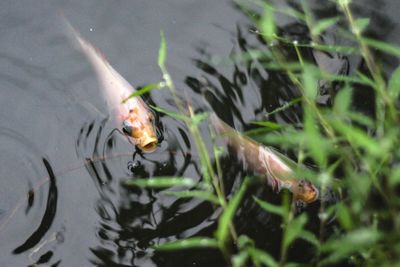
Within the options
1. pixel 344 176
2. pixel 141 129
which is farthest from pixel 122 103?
pixel 344 176

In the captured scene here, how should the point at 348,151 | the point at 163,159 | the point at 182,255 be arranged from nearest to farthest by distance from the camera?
the point at 348,151 → the point at 182,255 → the point at 163,159

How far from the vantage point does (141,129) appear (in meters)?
2.49

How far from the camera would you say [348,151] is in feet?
6.50

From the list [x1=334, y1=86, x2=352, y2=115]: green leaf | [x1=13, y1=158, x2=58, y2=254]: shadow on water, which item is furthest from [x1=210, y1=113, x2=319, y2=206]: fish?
[x1=13, y1=158, x2=58, y2=254]: shadow on water

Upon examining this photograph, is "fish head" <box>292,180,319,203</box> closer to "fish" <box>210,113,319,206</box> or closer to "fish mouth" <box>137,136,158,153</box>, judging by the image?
"fish" <box>210,113,319,206</box>

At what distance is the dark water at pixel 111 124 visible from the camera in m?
2.30

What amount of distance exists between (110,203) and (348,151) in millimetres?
995

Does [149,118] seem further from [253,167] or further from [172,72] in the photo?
[253,167]

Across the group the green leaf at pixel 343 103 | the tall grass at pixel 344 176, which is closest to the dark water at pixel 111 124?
the tall grass at pixel 344 176

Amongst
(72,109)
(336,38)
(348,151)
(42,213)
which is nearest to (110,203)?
(42,213)

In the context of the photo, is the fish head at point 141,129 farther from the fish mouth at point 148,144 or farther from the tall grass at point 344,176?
the tall grass at point 344,176

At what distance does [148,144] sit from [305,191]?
0.70 meters

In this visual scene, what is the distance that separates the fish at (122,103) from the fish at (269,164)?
291 millimetres

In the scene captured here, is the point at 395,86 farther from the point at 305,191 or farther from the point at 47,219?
the point at 47,219
